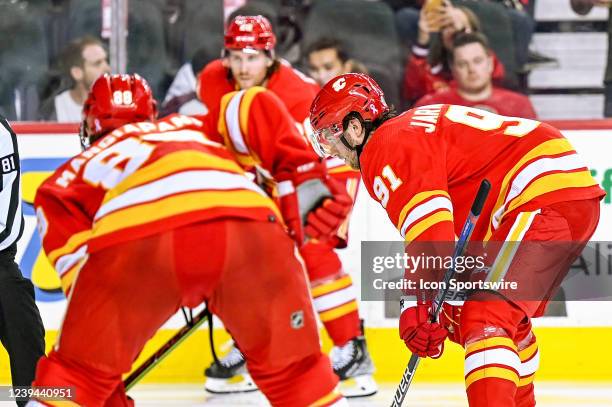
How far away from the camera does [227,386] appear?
4.97 metres

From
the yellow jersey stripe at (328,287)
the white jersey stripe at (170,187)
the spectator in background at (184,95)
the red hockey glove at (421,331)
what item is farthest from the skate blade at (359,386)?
the white jersey stripe at (170,187)

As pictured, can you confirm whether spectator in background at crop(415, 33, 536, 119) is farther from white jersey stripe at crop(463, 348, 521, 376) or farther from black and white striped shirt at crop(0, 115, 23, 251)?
white jersey stripe at crop(463, 348, 521, 376)

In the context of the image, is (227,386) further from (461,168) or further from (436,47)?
(461,168)

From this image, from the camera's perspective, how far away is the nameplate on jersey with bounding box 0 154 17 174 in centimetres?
388

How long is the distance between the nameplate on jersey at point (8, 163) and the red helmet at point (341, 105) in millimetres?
957

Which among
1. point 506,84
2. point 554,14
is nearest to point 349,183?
point 506,84

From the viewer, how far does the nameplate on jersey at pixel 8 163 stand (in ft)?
12.7

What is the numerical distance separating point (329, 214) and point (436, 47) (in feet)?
7.46

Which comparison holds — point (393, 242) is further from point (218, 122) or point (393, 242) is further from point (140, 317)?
point (140, 317)

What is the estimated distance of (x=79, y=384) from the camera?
2943mm

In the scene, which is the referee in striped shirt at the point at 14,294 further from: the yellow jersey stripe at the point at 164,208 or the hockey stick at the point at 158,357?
the yellow jersey stripe at the point at 164,208

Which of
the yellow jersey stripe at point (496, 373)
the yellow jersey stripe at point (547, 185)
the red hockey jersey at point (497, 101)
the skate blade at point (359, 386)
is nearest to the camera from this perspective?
the yellow jersey stripe at point (496, 373)

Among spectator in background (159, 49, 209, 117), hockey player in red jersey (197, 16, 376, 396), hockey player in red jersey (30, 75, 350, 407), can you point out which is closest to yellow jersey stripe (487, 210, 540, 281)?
hockey player in red jersey (30, 75, 350, 407)

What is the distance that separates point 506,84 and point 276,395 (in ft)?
9.45
